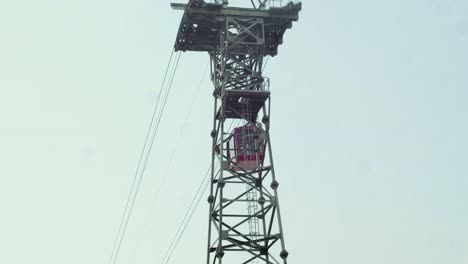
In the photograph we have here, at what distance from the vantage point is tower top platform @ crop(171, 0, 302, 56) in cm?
3284

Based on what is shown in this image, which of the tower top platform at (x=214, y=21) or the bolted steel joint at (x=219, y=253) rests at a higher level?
the tower top platform at (x=214, y=21)

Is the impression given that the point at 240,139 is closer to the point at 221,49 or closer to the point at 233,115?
the point at 233,115

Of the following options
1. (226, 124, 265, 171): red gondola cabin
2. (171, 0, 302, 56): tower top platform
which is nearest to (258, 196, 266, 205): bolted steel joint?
(226, 124, 265, 171): red gondola cabin

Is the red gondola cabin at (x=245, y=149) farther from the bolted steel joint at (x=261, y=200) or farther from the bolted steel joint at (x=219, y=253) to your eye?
the bolted steel joint at (x=219, y=253)

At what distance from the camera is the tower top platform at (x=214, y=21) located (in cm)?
3284

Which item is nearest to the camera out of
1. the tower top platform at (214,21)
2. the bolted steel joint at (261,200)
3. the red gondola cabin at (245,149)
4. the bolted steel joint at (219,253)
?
the bolted steel joint at (219,253)

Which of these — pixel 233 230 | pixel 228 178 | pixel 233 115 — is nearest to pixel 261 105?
pixel 233 115

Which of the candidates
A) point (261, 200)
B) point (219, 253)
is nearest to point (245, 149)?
point (261, 200)

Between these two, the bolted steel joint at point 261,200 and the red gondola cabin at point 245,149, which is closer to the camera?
the bolted steel joint at point 261,200

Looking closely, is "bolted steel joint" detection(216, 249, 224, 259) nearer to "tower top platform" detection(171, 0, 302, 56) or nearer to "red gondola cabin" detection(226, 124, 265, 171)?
"red gondola cabin" detection(226, 124, 265, 171)

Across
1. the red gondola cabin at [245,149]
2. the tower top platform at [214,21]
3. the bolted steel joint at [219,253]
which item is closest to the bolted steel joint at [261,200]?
the red gondola cabin at [245,149]

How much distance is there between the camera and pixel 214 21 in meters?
33.1

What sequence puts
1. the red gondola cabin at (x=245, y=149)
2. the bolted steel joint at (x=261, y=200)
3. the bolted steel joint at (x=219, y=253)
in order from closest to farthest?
the bolted steel joint at (x=219, y=253) < the bolted steel joint at (x=261, y=200) < the red gondola cabin at (x=245, y=149)

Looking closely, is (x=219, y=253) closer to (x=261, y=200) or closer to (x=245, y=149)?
(x=261, y=200)
